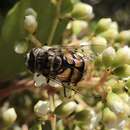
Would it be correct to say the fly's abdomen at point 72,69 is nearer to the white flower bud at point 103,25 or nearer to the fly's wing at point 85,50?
the fly's wing at point 85,50

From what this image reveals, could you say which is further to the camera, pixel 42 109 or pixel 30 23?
pixel 30 23

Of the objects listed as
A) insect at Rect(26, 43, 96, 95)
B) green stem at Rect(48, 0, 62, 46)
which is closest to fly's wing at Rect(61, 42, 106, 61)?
insect at Rect(26, 43, 96, 95)

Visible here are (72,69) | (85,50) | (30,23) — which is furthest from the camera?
(30,23)

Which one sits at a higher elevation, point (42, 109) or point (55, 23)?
point (55, 23)

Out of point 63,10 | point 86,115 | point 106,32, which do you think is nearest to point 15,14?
point 63,10

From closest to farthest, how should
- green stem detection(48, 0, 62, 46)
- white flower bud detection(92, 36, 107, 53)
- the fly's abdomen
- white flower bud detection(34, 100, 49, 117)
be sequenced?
the fly's abdomen < white flower bud detection(34, 100, 49, 117) < white flower bud detection(92, 36, 107, 53) < green stem detection(48, 0, 62, 46)

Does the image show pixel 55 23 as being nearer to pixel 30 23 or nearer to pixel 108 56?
pixel 30 23

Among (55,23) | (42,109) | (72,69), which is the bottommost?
(42,109)

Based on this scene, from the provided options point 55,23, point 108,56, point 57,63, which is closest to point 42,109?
point 57,63

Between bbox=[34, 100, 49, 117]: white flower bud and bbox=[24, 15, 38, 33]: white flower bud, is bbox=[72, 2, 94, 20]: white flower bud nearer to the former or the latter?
bbox=[24, 15, 38, 33]: white flower bud
